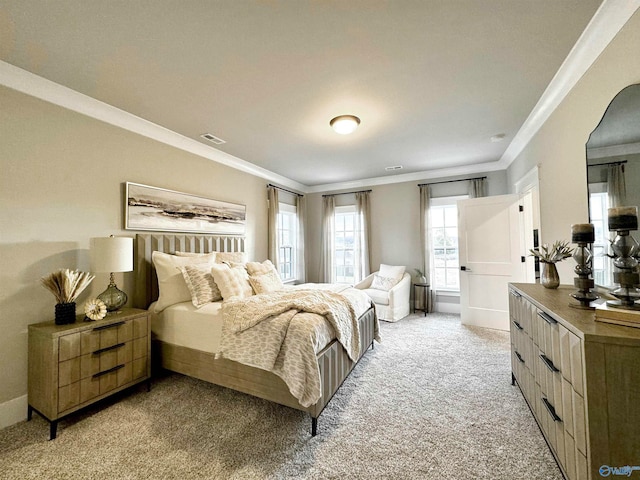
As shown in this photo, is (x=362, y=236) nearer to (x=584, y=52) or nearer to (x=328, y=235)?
(x=328, y=235)

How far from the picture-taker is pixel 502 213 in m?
4.09

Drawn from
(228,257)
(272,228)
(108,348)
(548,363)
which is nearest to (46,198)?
(108,348)

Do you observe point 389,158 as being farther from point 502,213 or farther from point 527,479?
point 527,479

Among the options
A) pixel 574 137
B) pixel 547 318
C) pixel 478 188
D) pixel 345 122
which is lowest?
pixel 547 318

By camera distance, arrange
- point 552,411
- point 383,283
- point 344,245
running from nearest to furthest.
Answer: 1. point 552,411
2. point 383,283
3. point 344,245

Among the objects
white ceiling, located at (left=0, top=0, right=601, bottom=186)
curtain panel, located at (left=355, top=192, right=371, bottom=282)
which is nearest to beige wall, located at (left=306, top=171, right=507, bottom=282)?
curtain panel, located at (left=355, top=192, right=371, bottom=282)

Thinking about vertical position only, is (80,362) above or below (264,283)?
below

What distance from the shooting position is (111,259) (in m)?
2.26

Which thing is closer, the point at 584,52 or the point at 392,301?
the point at 584,52

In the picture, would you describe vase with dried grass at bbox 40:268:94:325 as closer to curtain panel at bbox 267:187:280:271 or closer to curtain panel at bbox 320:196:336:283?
curtain panel at bbox 267:187:280:271

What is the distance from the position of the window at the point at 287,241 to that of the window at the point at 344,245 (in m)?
0.94

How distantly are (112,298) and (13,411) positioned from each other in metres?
1.01

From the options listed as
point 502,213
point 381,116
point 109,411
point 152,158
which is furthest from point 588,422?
point 152,158

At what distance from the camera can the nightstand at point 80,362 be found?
1.87 meters
